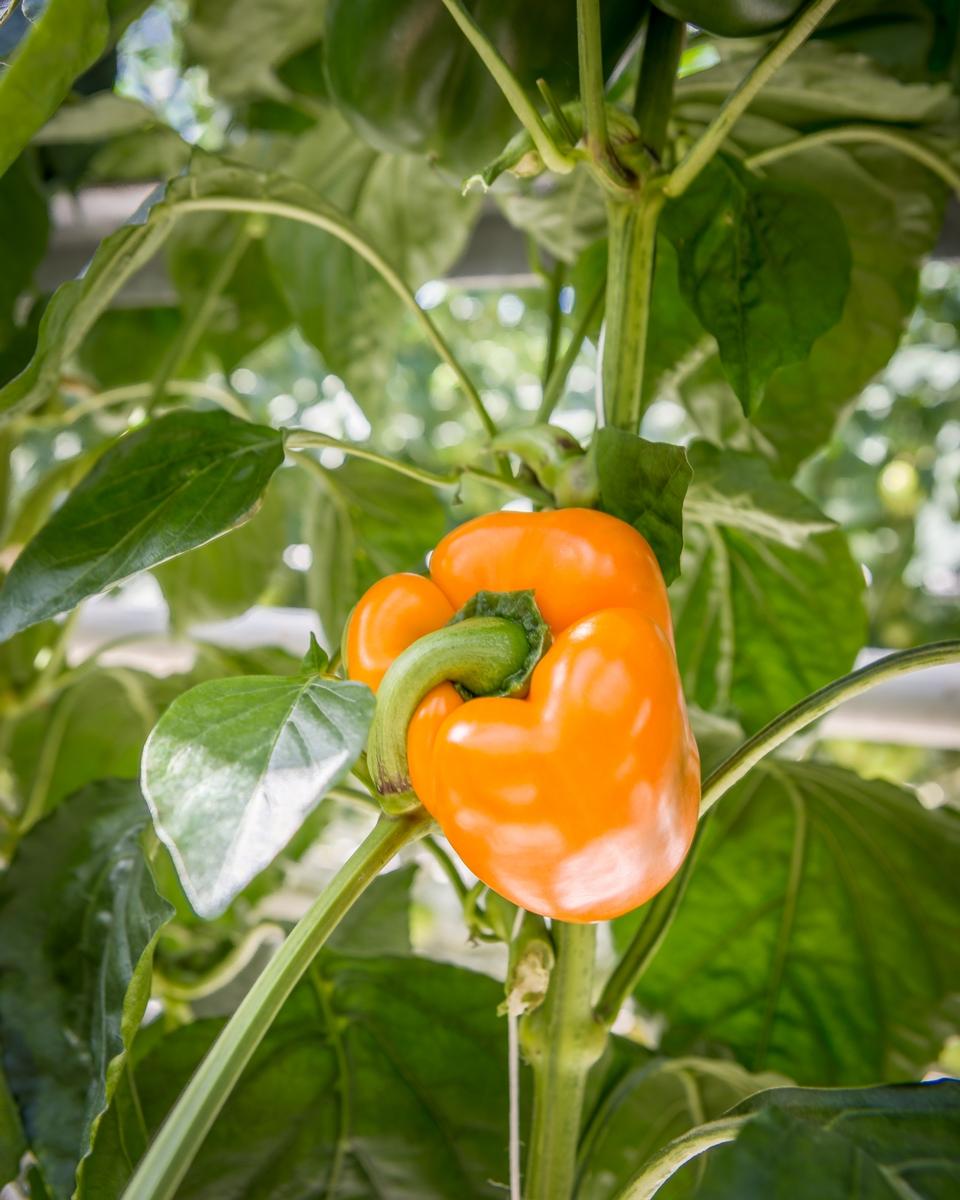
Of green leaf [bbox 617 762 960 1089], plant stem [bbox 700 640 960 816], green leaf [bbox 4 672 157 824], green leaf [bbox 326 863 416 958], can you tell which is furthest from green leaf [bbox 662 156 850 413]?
green leaf [bbox 4 672 157 824]

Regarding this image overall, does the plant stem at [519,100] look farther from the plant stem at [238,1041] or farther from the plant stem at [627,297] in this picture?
the plant stem at [238,1041]

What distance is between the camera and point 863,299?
561 mm

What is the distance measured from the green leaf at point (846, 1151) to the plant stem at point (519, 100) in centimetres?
29

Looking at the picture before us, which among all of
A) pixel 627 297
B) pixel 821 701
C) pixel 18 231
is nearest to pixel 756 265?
pixel 627 297

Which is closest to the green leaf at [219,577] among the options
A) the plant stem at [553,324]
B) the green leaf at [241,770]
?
the plant stem at [553,324]

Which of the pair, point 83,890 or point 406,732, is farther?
point 83,890

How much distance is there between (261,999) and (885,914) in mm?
360

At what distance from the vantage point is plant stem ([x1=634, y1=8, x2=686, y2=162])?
1.36ft

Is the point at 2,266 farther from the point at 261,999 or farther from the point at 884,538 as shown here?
the point at 884,538

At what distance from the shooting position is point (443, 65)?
46 cm

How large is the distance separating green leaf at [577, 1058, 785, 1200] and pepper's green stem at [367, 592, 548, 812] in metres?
0.24

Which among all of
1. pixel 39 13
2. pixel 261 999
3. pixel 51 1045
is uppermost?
pixel 39 13

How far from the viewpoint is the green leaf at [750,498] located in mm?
409

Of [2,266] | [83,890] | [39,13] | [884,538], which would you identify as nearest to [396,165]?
[2,266]
